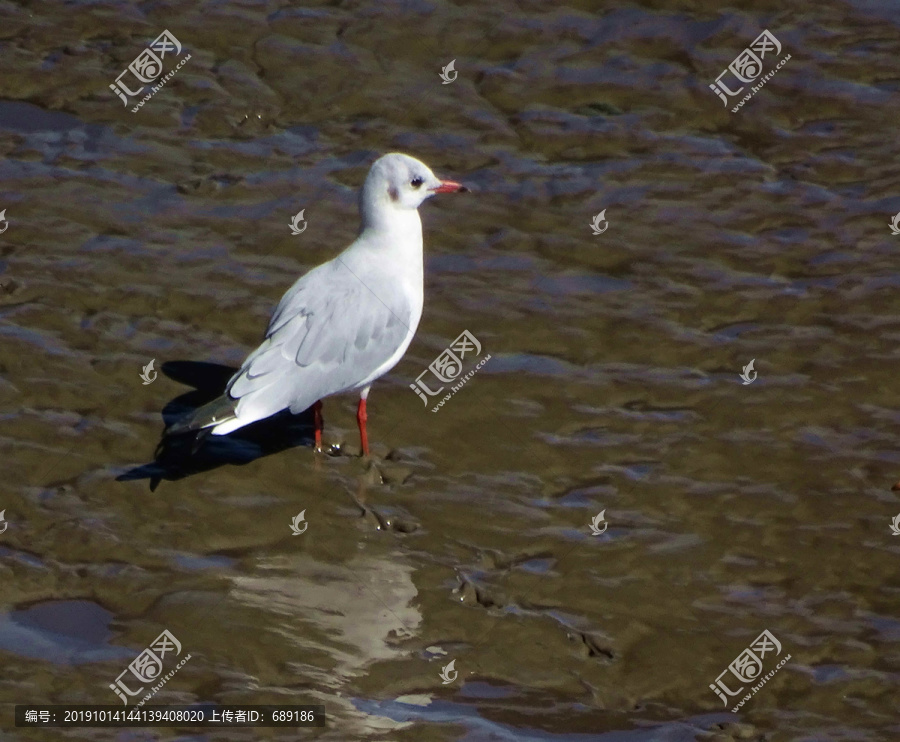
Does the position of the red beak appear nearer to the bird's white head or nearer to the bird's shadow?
the bird's white head

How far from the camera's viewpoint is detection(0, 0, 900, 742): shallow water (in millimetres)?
5609

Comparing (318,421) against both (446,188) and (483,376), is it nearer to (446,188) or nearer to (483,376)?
(483,376)

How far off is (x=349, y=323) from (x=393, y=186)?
829mm

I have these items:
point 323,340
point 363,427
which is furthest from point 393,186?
point 363,427

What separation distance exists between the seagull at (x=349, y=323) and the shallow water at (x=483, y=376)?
391mm

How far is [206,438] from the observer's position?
22.3ft

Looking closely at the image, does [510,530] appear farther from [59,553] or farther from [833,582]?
[59,553]

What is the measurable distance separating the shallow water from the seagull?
1.28 ft

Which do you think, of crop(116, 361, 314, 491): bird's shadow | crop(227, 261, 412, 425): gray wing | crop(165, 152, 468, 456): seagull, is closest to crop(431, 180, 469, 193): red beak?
crop(165, 152, 468, 456): seagull

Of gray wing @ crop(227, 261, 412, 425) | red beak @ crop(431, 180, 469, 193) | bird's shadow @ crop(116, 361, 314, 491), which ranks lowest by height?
bird's shadow @ crop(116, 361, 314, 491)

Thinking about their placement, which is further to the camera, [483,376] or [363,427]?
[483,376]

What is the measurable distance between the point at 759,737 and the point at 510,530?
5.19 feet

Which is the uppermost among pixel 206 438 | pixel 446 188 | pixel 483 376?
pixel 446 188

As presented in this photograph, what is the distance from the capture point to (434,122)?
9.73 meters
